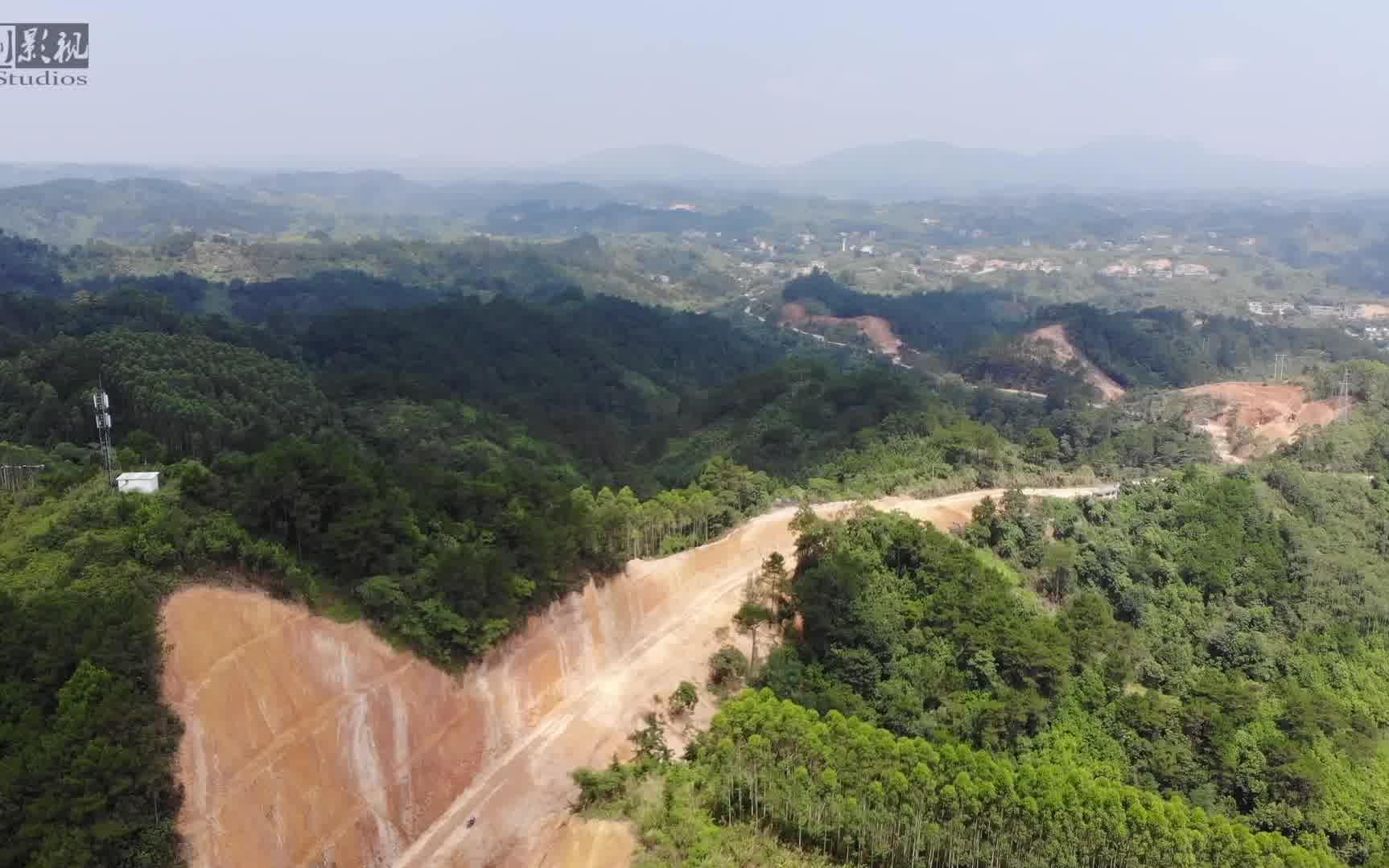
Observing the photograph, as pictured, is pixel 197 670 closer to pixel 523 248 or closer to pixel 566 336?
pixel 566 336

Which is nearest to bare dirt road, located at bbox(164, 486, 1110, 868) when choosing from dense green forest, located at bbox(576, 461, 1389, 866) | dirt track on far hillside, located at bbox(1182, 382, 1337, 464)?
dense green forest, located at bbox(576, 461, 1389, 866)

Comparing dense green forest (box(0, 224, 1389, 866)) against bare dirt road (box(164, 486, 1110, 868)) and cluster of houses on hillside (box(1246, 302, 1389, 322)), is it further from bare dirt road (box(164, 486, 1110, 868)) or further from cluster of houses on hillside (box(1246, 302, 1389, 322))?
cluster of houses on hillside (box(1246, 302, 1389, 322))

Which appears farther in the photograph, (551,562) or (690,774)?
(551,562)

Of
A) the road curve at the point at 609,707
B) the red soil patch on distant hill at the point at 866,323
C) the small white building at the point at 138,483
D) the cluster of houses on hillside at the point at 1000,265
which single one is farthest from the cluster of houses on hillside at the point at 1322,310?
the small white building at the point at 138,483

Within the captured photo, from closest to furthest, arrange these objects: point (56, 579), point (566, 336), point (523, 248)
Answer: point (56, 579) → point (566, 336) → point (523, 248)

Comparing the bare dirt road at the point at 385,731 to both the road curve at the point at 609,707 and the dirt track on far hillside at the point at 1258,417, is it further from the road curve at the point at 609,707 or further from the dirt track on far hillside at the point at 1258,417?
the dirt track on far hillside at the point at 1258,417

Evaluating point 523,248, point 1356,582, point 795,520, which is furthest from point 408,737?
point 523,248
